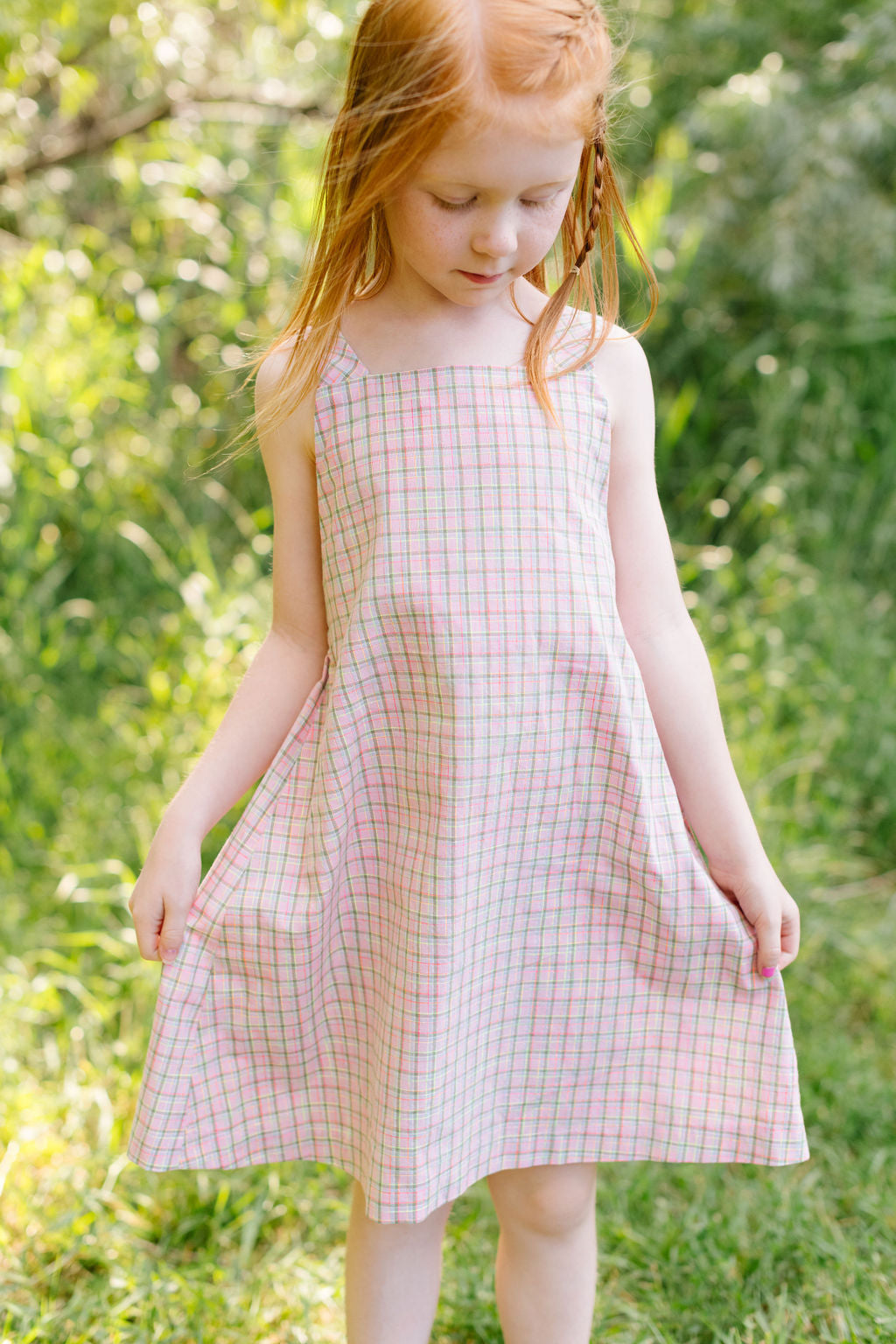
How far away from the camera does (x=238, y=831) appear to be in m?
1.42

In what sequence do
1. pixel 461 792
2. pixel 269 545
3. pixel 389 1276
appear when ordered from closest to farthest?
pixel 461 792 < pixel 389 1276 < pixel 269 545

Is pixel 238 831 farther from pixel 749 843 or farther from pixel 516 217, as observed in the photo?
pixel 516 217

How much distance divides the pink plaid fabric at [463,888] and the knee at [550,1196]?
7 centimetres

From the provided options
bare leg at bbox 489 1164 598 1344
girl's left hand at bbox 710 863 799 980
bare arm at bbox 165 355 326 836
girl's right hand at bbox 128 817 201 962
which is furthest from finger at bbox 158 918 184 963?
girl's left hand at bbox 710 863 799 980

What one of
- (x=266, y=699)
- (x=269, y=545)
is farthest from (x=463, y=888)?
(x=269, y=545)

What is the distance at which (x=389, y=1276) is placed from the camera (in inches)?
59.8

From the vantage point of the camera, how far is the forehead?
1.15 metres

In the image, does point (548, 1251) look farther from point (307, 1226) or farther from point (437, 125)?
point (437, 125)

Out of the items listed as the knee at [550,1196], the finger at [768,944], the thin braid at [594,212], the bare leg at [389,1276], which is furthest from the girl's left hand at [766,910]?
the thin braid at [594,212]

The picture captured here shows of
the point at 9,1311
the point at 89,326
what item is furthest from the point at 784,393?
the point at 9,1311

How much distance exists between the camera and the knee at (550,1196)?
4.92ft

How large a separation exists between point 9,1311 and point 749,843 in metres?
1.23

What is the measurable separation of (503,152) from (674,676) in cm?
60

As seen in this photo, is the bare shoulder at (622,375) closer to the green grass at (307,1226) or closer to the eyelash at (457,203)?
the eyelash at (457,203)
